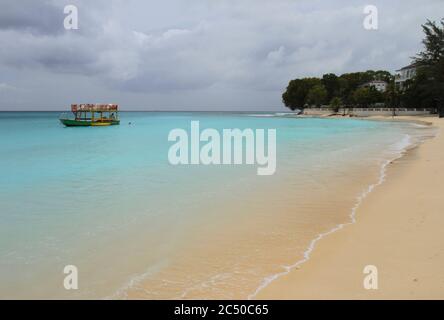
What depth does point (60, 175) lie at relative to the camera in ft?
48.8

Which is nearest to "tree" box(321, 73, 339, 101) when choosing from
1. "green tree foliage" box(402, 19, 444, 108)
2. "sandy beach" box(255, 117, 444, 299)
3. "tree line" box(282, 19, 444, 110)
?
"tree line" box(282, 19, 444, 110)

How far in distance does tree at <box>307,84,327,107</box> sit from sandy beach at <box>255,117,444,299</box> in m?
115

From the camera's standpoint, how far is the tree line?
242 feet

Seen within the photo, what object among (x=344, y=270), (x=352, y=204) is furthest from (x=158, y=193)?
(x=344, y=270)

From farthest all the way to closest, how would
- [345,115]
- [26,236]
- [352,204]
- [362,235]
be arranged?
[345,115]
[352,204]
[26,236]
[362,235]

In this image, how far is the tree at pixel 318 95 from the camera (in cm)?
11962

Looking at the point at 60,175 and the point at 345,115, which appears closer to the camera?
the point at 60,175

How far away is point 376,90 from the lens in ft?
330

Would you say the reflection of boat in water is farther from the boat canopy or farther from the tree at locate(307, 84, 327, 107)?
the tree at locate(307, 84, 327, 107)

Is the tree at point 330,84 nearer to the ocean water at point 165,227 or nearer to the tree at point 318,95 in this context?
the tree at point 318,95
